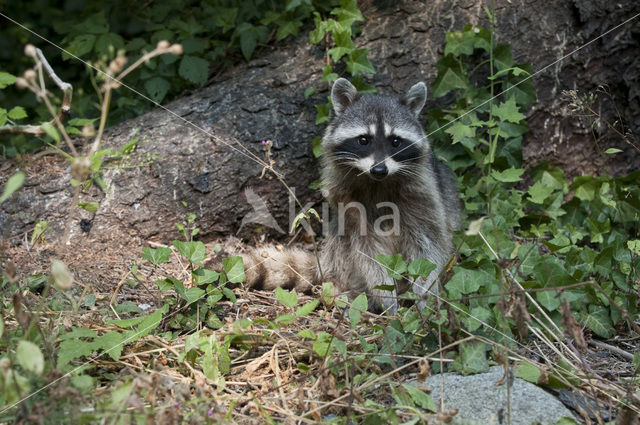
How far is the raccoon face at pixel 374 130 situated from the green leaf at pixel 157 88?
1.30m

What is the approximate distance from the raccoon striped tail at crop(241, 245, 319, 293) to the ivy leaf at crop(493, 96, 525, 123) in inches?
56.8

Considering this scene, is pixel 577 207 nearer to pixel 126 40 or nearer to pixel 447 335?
pixel 447 335

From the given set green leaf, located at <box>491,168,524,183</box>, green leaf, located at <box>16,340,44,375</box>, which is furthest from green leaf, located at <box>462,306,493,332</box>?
green leaf, located at <box>491,168,524,183</box>

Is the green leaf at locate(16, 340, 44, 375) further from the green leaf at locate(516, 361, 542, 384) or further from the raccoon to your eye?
the raccoon

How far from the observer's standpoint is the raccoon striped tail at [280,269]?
3396mm

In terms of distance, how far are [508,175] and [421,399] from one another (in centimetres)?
207

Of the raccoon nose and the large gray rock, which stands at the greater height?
the raccoon nose

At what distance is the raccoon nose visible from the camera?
3.21 meters

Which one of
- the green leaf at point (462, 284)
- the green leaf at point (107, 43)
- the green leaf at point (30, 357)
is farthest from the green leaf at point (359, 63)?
the green leaf at point (30, 357)

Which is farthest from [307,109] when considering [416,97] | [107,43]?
[107,43]

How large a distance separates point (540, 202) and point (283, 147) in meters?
1.67

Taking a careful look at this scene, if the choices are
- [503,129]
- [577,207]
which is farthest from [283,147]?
[577,207]

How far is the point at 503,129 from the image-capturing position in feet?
12.8

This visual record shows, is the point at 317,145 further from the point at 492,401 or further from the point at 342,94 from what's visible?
the point at 492,401
